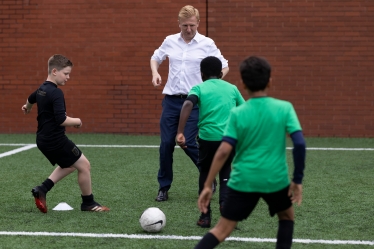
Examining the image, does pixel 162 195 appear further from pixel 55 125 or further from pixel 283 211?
pixel 283 211

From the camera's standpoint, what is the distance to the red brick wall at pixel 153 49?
13047mm

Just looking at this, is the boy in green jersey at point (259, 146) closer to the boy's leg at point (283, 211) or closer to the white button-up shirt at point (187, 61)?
the boy's leg at point (283, 211)

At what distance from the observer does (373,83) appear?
13086 mm

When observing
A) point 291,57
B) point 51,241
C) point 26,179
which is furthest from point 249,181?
point 291,57

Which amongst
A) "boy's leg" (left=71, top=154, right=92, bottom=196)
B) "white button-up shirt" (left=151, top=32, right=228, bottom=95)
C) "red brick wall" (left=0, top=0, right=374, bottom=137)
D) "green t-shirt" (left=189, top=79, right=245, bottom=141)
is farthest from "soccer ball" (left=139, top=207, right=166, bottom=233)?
"red brick wall" (left=0, top=0, right=374, bottom=137)

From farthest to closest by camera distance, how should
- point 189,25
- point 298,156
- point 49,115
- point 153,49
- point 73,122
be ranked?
point 153,49
point 189,25
point 49,115
point 73,122
point 298,156

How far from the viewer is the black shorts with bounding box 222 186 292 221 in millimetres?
4184

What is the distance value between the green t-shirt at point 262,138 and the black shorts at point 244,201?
0.05 metres

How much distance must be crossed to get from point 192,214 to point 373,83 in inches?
301

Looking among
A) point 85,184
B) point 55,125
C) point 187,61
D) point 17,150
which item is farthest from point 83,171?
point 17,150

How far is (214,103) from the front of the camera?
18.9 ft

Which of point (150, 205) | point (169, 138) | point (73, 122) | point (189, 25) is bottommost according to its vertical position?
point (150, 205)

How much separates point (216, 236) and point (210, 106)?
177cm

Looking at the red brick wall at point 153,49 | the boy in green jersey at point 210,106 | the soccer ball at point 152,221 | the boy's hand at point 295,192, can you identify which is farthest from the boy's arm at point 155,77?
the red brick wall at point 153,49
